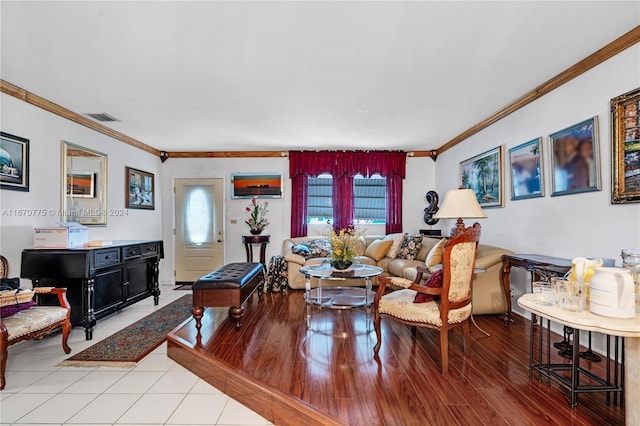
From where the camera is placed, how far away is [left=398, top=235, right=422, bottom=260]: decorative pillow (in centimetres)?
501

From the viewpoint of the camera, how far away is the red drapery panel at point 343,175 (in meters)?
6.01

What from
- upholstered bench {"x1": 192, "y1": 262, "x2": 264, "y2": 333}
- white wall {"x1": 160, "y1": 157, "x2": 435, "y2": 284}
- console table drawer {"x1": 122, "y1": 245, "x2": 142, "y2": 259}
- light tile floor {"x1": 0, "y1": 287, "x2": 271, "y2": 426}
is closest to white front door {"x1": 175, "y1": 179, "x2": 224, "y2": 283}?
white wall {"x1": 160, "y1": 157, "x2": 435, "y2": 284}

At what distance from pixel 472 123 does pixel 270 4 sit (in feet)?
11.5

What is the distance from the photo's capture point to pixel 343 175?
604cm

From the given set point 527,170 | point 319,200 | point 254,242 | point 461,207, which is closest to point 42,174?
point 254,242

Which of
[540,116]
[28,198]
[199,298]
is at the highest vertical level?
[540,116]

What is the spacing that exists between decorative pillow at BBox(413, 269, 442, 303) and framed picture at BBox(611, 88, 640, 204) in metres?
1.49

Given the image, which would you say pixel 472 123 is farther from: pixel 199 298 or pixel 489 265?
pixel 199 298

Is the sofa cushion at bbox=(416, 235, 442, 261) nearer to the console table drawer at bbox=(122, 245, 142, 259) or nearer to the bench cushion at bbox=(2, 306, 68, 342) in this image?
the console table drawer at bbox=(122, 245, 142, 259)

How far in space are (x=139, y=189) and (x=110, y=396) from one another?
389 centimetres

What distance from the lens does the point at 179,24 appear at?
214 centimetres

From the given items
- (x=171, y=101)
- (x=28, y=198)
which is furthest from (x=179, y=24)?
(x=28, y=198)

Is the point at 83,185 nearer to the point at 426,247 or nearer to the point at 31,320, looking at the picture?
the point at 31,320

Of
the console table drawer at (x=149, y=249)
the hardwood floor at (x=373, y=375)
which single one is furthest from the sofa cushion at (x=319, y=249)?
the console table drawer at (x=149, y=249)
